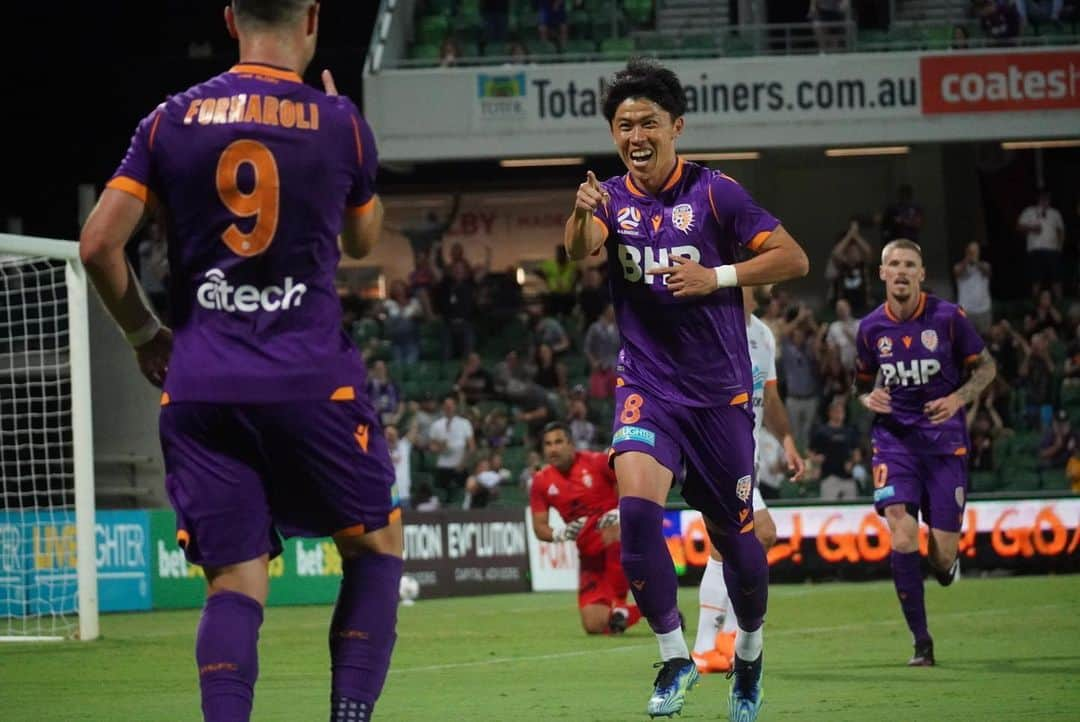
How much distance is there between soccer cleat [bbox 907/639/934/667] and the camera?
11.1 metres

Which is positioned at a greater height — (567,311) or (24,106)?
(24,106)

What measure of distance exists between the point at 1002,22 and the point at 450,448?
10898 mm

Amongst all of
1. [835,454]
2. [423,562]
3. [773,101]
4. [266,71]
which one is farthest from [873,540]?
[266,71]

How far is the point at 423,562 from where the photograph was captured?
869 inches

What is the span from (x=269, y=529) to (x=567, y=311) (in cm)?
2404

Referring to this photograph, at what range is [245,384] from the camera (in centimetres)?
490

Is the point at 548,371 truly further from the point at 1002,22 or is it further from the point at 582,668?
the point at 582,668

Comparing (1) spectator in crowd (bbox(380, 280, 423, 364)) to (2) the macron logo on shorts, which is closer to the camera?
(2) the macron logo on shorts

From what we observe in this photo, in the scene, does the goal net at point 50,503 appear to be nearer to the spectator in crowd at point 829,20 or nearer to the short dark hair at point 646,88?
the short dark hair at point 646,88

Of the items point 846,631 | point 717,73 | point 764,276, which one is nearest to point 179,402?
point 764,276

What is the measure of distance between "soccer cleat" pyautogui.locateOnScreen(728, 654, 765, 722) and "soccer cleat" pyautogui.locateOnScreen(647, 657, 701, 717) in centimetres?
24

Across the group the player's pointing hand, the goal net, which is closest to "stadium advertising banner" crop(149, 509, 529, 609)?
the goal net

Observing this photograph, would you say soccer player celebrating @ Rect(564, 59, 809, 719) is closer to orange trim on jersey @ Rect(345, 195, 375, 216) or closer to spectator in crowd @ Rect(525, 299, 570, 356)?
orange trim on jersey @ Rect(345, 195, 375, 216)

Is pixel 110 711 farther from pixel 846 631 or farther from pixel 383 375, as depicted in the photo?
pixel 383 375
